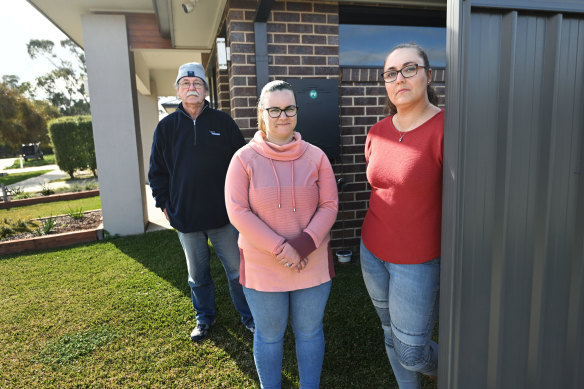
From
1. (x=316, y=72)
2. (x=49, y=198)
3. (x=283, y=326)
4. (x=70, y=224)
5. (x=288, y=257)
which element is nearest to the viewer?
(x=288, y=257)

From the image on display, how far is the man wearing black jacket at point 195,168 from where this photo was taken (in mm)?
2445

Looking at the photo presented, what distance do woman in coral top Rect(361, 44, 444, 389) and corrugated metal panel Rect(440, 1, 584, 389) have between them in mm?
183

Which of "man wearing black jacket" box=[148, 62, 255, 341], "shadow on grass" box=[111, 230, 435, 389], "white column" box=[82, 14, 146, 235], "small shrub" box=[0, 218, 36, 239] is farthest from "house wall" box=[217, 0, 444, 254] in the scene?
"small shrub" box=[0, 218, 36, 239]

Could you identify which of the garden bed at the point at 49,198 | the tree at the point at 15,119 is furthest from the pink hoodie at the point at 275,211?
the tree at the point at 15,119

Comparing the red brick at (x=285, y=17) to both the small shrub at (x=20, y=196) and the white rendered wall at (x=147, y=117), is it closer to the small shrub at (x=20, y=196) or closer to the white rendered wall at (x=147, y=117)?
the white rendered wall at (x=147, y=117)

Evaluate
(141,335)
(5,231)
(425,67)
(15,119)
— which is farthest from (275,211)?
(15,119)

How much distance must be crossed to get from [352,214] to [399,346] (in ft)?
7.87

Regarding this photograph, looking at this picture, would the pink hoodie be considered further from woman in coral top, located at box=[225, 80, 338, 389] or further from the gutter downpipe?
the gutter downpipe

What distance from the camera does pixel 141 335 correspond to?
2.84m

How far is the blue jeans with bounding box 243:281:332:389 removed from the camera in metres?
1.78

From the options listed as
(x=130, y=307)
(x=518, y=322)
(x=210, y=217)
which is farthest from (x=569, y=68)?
(x=130, y=307)

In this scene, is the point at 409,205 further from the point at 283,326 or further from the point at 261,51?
the point at 261,51

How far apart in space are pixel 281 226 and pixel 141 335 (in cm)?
187

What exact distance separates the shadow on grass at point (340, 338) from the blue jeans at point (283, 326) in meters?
0.47
